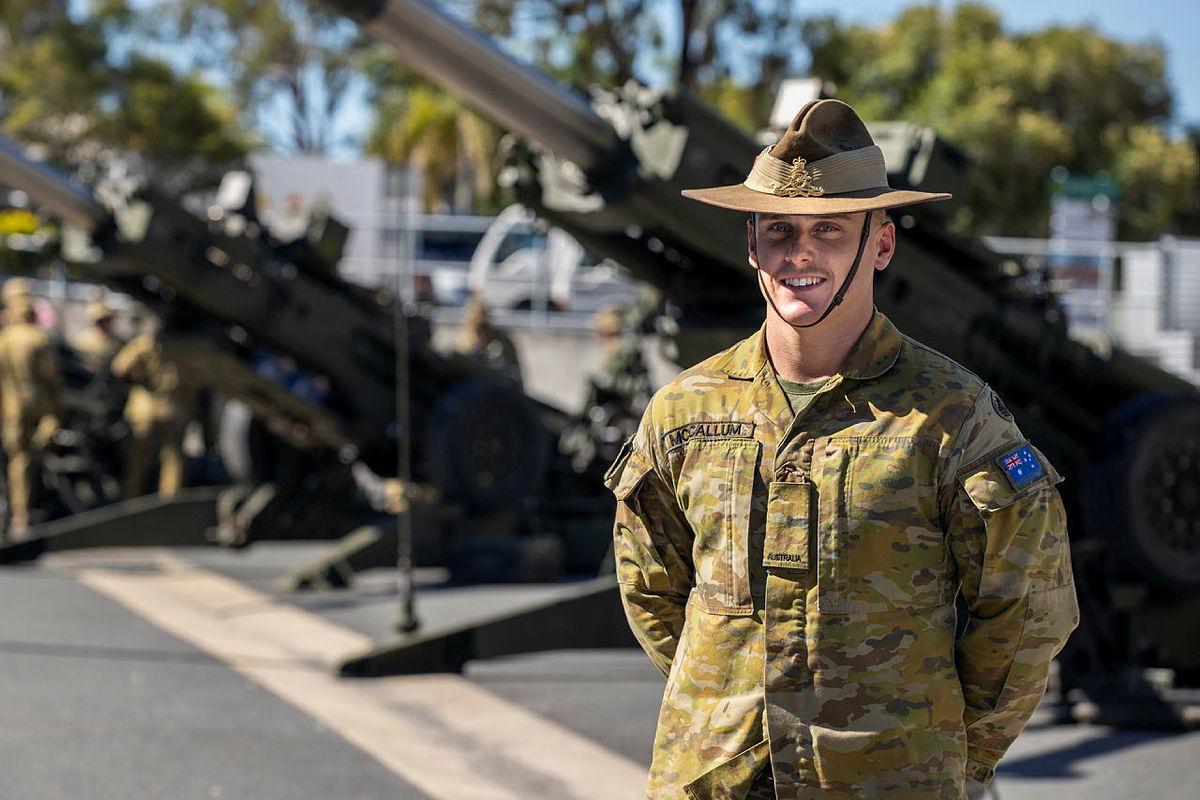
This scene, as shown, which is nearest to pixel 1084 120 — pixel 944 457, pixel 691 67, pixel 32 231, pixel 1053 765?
pixel 691 67

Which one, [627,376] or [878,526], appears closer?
[878,526]

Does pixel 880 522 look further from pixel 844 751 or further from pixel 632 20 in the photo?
pixel 632 20

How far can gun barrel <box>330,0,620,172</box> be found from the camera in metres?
7.34

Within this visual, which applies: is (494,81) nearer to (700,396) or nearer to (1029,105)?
(700,396)

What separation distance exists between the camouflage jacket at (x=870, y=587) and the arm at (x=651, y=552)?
14 cm

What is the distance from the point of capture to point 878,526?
3.07 meters

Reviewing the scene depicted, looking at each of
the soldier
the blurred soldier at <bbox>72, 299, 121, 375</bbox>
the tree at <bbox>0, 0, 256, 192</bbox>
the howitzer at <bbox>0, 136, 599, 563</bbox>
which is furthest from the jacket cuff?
the tree at <bbox>0, 0, 256, 192</bbox>

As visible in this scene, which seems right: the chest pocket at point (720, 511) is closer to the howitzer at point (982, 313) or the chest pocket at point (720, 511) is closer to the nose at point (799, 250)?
the nose at point (799, 250)

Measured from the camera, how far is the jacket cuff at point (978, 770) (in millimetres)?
3215

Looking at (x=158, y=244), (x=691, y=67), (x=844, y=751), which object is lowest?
(x=844, y=751)

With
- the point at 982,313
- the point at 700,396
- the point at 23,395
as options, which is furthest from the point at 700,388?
the point at 23,395

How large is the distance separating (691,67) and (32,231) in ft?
29.6

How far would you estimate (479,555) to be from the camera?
11.7m

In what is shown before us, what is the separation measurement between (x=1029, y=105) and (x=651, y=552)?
32412 millimetres
